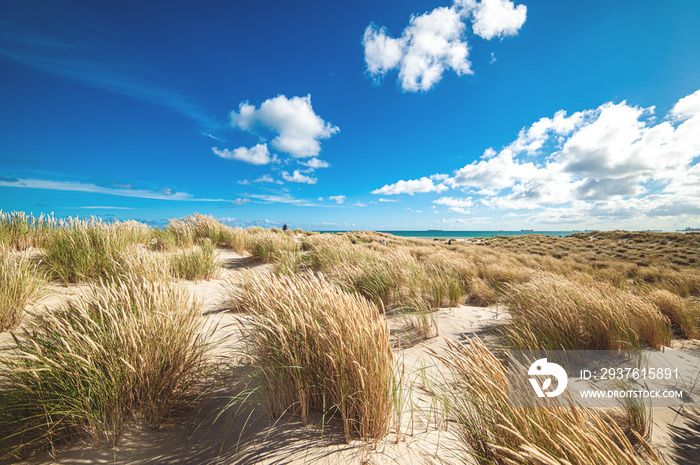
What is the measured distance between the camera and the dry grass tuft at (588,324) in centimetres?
324

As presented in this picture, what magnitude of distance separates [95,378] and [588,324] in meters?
5.35

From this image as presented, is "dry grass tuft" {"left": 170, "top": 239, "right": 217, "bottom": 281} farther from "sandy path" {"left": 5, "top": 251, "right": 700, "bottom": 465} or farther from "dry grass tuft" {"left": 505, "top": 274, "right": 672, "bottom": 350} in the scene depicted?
"dry grass tuft" {"left": 505, "top": 274, "right": 672, "bottom": 350}

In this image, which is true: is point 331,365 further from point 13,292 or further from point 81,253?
point 81,253

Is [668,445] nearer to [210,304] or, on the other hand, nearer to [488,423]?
[488,423]

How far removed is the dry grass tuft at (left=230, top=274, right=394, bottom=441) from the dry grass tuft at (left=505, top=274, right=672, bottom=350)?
A: 2.22m

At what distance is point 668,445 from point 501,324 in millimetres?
2315

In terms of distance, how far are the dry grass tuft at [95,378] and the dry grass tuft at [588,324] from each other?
3684 mm

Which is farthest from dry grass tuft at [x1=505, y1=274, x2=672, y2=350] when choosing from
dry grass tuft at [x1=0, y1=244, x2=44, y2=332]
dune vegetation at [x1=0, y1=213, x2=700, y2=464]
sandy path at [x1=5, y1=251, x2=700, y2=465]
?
dry grass tuft at [x1=0, y1=244, x2=44, y2=332]

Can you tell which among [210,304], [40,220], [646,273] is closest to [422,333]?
[210,304]

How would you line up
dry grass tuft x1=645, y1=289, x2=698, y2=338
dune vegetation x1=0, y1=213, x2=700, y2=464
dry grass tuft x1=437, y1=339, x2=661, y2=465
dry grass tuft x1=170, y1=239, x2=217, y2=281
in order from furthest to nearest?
dry grass tuft x1=170, y1=239, x2=217, y2=281 → dry grass tuft x1=645, y1=289, x2=698, y2=338 → dune vegetation x1=0, y1=213, x2=700, y2=464 → dry grass tuft x1=437, y1=339, x2=661, y2=465

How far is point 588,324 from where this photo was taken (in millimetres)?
3365

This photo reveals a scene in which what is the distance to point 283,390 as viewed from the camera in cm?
187

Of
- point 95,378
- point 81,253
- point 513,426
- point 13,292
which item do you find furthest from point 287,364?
point 81,253

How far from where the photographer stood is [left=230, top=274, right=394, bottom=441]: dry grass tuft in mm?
1711
